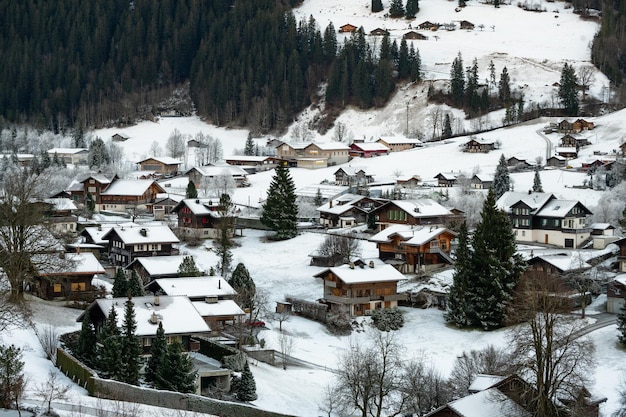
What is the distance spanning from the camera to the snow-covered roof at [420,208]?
67.3 m

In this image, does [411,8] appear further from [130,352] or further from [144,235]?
[130,352]

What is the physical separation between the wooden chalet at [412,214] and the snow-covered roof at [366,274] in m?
13.3

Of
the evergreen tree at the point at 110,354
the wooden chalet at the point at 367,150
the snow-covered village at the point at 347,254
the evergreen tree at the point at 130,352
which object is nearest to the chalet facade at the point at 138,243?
the snow-covered village at the point at 347,254

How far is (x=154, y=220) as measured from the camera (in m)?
77.9

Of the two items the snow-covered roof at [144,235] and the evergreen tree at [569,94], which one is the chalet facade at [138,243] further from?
the evergreen tree at [569,94]

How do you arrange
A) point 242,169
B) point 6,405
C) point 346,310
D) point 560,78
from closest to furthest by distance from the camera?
1. point 6,405
2. point 346,310
3. point 242,169
4. point 560,78

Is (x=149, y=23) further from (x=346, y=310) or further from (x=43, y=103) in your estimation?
(x=346, y=310)

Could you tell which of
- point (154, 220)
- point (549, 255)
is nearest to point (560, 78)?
point (154, 220)

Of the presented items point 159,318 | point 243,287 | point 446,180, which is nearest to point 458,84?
point 446,180

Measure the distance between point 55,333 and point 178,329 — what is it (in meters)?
5.03

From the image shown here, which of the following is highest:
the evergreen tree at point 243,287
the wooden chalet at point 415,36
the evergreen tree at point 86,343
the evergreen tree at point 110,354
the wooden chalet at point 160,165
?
the wooden chalet at point 415,36

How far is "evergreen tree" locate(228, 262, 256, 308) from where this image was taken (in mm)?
49062

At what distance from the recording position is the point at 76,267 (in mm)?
49656

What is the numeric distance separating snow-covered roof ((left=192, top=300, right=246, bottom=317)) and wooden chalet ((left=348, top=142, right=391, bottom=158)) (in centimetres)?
6254
